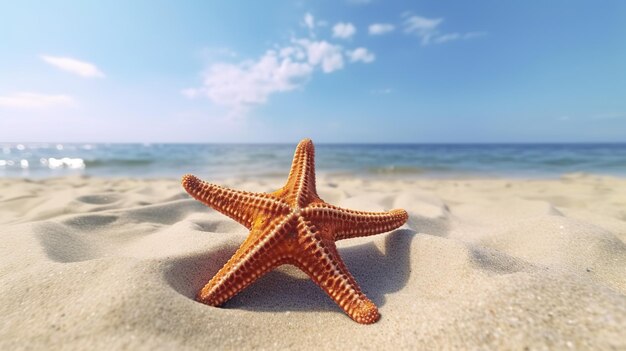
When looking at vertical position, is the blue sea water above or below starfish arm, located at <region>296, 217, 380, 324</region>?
below

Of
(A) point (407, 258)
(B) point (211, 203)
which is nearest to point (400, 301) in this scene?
(A) point (407, 258)

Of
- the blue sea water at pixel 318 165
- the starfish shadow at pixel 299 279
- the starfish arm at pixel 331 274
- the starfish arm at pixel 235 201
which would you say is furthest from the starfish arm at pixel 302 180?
the blue sea water at pixel 318 165

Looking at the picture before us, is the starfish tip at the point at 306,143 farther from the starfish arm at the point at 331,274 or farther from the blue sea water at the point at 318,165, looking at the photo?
the blue sea water at the point at 318,165

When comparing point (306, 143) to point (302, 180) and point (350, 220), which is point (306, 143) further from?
point (350, 220)

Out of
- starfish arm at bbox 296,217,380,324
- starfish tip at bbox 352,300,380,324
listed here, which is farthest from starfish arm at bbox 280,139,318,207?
starfish tip at bbox 352,300,380,324

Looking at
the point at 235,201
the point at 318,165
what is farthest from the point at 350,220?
the point at 318,165

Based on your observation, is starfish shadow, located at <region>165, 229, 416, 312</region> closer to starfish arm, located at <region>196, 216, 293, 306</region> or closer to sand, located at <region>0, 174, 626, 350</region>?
sand, located at <region>0, 174, 626, 350</region>

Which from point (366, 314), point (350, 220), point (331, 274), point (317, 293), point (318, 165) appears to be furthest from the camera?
point (318, 165)
